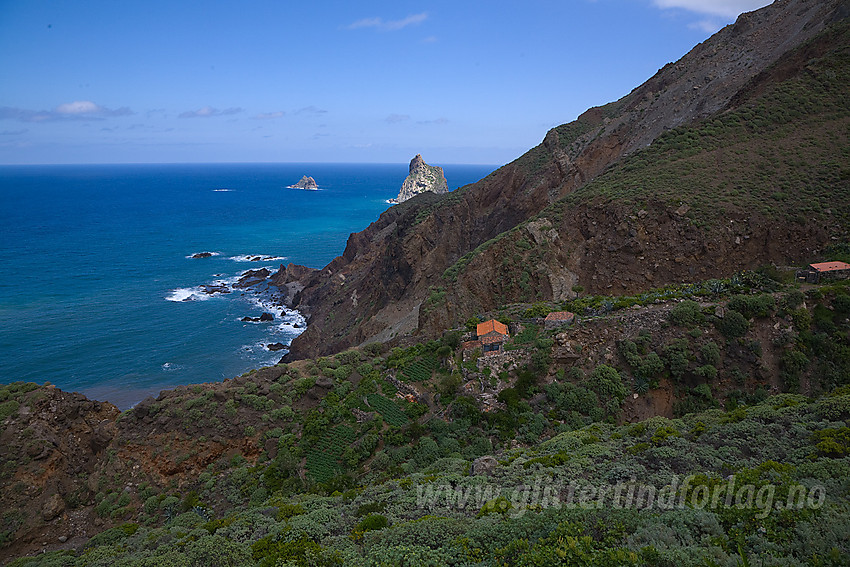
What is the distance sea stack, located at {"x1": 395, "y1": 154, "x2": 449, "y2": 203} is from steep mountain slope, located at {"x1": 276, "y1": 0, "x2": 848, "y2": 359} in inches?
3416

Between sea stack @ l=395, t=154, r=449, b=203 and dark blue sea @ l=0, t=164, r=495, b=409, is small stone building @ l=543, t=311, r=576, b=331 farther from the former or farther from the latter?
sea stack @ l=395, t=154, r=449, b=203

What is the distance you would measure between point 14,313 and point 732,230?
75.4 meters

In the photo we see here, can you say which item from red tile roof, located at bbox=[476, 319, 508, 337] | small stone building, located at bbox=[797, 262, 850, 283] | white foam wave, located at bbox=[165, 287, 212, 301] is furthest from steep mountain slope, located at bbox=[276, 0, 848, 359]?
white foam wave, located at bbox=[165, 287, 212, 301]

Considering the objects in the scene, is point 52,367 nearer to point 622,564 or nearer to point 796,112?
point 622,564

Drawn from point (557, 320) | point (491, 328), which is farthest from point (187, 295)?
point (557, 320)

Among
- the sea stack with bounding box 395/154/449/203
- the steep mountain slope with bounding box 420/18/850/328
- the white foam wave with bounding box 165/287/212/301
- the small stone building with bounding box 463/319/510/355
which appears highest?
the sea stack with bounding box 395/154/449/203

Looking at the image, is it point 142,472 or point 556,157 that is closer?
point 142,472

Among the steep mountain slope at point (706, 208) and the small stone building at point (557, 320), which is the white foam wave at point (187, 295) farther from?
the small stone building at point (557, 320)

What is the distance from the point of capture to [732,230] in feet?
84.1

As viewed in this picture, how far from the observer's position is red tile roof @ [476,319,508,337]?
2073 centimetres

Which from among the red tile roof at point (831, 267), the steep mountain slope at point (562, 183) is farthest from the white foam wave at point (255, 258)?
the red tile roof at point (831, 267)

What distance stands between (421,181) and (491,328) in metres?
127

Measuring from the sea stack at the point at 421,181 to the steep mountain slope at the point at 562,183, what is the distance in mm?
86775

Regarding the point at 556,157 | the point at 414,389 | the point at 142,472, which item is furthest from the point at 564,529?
the point at 556,157
